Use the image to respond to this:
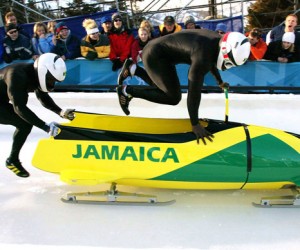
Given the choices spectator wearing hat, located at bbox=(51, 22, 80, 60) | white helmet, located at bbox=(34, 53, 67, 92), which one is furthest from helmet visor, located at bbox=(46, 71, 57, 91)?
spectator wearing hat, located at bbox=(51, 22, 80, 60)

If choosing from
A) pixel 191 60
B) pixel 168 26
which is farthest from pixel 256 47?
pixel 191 60

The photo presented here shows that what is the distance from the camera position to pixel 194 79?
2.37 m

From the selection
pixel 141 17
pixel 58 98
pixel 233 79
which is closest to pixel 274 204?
pixel 233 79

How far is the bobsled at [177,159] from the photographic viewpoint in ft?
7.86

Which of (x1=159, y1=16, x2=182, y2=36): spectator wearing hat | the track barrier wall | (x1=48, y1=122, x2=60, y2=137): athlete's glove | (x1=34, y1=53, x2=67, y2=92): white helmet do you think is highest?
(x1=34, y1=53, x2=67, y2=92): white helmet

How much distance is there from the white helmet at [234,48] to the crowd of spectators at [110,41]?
2407mm

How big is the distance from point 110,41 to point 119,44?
132 millimetres

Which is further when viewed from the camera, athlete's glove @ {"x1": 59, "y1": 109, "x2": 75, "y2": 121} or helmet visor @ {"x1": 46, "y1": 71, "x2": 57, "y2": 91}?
athlete's glove @ {"x1": 59, "y1": 109, "x2": 75, "y2": 121}

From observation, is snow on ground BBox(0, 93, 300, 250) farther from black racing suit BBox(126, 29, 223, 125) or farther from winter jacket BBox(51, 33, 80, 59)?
winter jacket BBox(51, 33, 80, 59)

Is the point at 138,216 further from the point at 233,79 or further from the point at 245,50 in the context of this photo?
the point at 233,79

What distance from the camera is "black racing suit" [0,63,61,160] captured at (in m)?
2.49

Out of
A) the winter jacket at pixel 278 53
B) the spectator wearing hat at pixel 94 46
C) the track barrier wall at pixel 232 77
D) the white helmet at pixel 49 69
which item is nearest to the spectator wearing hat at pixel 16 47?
the track barrier wall at pixel 232 77

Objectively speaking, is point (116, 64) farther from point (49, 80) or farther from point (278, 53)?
point (49, 80)

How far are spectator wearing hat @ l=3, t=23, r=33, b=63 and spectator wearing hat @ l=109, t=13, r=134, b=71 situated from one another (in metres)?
1.16
